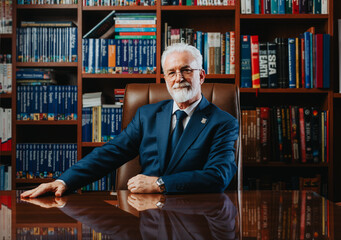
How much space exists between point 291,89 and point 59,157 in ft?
5.25

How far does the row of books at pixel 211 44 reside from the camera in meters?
2.42

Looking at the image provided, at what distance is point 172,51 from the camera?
165 cm

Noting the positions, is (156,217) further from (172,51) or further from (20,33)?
(20,33)

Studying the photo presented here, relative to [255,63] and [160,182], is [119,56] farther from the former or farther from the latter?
[160,182]

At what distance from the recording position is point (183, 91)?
1.63m

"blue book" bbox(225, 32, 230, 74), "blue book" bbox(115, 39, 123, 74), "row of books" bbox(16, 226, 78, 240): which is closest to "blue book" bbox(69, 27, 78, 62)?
"blue book" bbox(115, 39, 123, 74)

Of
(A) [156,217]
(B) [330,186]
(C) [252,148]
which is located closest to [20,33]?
(C) [252,148]

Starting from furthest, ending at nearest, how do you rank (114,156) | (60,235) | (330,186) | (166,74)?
1. (330,186)
2. (166,74)
3. (114,156)
4. (60,235)

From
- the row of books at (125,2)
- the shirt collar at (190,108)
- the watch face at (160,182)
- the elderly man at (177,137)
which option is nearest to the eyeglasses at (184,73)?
the elderly man at (177,137)

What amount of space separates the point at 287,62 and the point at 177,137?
3.84 feet

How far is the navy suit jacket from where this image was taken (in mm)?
1331

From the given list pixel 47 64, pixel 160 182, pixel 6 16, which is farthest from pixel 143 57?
pixel 160 182

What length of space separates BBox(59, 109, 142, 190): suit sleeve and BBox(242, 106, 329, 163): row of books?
3.05ft

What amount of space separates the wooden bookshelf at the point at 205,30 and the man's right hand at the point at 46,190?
3.95 ft
